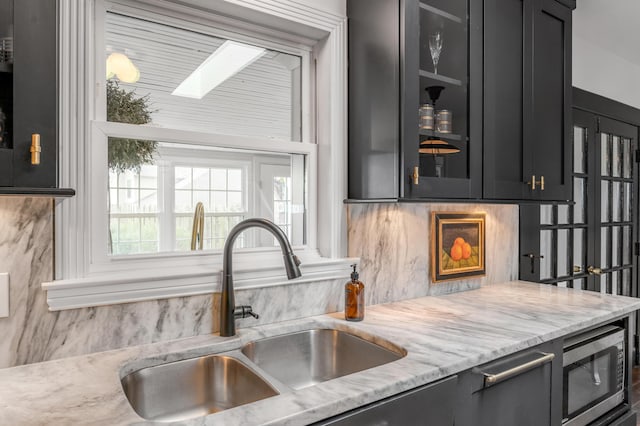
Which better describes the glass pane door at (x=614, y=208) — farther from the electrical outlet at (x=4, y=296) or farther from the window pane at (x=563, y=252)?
the electrical outlet at (x=4, y=296)

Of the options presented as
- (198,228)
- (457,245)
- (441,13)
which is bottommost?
(457,245)

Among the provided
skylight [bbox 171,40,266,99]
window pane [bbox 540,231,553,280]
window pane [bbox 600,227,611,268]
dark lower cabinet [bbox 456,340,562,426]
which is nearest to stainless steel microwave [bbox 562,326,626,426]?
dark lower cabinet [bbox 456,340,562,426]

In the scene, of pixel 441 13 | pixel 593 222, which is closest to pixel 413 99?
pixel 441 13

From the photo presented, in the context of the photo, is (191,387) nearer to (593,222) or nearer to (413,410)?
(413,410)

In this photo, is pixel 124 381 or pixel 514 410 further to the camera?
pixel 514 410

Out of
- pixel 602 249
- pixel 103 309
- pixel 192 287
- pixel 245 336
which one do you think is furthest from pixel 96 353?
pixel 602 249

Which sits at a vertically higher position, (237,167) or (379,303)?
(237,167)

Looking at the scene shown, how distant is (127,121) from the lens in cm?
146

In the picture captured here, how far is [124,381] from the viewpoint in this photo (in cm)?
119

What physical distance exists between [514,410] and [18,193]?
Answer: 1.59m

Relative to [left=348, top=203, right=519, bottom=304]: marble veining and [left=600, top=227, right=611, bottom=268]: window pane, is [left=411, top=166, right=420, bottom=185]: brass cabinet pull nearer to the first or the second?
[left=348, top=203, right=519, bottom=304]: marble veining

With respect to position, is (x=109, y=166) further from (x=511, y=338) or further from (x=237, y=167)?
(x=511, y=338)

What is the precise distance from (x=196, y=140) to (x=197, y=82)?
9.6 inches

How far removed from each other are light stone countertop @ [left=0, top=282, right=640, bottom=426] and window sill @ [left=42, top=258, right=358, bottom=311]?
0.52 feet
